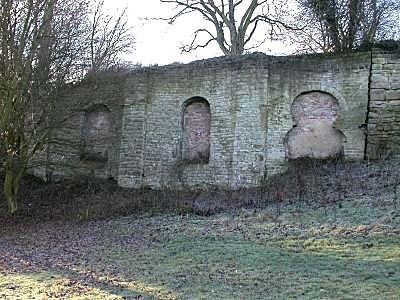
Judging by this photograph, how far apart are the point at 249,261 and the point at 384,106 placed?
31.8 ft

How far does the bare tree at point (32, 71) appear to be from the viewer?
16.3 meters

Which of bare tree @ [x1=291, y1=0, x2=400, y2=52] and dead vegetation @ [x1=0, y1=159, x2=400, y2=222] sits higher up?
bare tree @ [x1=291, y1=0, x2=400, y2=52]

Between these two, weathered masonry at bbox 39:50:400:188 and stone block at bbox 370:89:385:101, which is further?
weathered masonry at bbox 39:50:400:188

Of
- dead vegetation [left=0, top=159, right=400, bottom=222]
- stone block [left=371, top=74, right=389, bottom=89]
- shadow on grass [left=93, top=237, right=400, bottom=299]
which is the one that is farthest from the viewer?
stone block [left=371, top=74, right=389, bottom=89]

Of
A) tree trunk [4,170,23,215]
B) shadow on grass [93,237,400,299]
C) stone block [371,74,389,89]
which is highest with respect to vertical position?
stone block [371,74,389,89]

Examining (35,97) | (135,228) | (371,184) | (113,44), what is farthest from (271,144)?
(113,44)

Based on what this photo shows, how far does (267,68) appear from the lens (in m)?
18.4

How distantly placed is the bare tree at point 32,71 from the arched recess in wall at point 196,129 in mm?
4377

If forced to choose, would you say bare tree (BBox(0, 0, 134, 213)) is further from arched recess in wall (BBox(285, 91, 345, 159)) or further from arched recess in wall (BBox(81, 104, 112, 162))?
arched recess in wall (BBox(285, 91, 345, 159))

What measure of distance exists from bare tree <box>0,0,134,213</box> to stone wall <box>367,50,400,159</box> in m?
9.84

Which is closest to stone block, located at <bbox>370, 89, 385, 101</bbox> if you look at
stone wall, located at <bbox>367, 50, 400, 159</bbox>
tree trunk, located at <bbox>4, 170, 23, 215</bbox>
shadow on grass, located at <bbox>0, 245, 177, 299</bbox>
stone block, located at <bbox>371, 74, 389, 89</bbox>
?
stone wall, located at <bbox>367, 50, 400, 159</bbox>

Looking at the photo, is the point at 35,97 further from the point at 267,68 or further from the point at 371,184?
the point at 371,184

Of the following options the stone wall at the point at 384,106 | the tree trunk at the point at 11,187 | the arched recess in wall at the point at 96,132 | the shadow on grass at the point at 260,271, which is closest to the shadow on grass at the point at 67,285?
the shadow on grass at the point at 260,271

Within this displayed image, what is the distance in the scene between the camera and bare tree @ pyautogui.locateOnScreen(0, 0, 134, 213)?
16281mm
